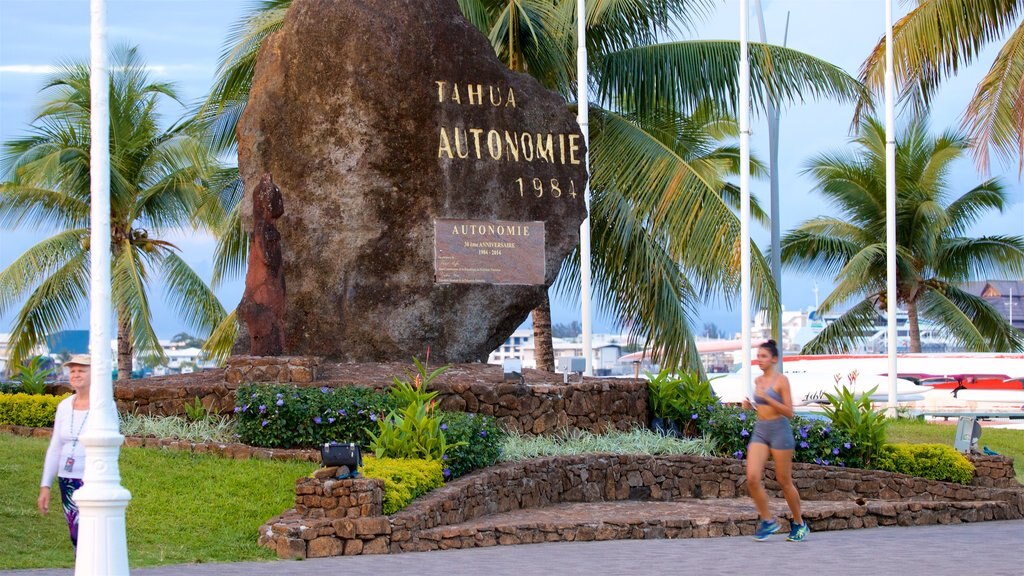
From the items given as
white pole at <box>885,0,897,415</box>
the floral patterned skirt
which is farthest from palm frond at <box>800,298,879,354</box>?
the floral patterned skirt

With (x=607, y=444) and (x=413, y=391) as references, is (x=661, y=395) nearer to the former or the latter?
(x=607, y=444)

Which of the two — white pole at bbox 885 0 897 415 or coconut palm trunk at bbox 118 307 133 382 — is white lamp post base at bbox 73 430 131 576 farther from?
white pole at bbox 885 0 897 415

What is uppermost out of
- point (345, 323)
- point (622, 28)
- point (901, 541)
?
point (622, 28)

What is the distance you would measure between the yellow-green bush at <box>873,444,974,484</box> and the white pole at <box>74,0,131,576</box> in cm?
1208

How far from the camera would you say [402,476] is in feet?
41.0

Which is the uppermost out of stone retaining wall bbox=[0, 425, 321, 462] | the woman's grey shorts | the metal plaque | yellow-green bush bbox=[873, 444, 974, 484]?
the metal plaque

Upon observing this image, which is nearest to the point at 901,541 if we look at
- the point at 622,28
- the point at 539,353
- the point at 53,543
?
the point at 53,543

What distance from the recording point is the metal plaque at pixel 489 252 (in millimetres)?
17844

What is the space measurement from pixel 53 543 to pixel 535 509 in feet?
17.1

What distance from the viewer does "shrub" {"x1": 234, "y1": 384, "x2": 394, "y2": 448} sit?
48.4 ft

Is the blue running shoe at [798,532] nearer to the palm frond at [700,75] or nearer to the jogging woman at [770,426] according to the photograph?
the jogging woman at [770,426]

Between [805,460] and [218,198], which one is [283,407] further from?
[218,198]

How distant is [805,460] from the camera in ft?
56.4

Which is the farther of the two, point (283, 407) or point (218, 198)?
point (218, 198)
